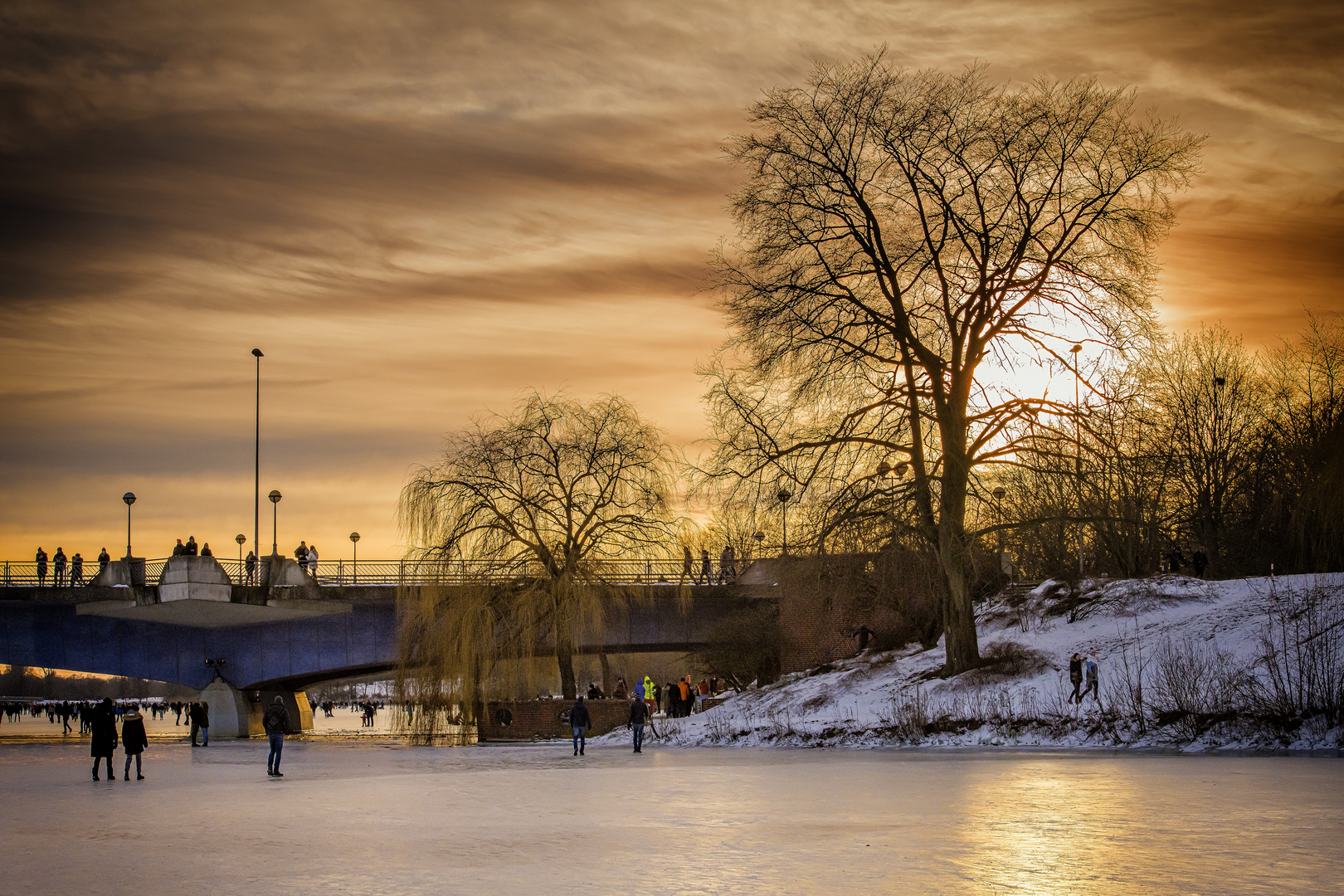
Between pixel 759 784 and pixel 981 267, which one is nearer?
pixel 759 784

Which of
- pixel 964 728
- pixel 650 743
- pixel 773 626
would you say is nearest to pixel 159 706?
pixel 773 626

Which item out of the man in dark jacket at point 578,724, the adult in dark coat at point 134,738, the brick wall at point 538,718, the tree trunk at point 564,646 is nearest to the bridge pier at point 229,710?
the brick wall at point 538,718

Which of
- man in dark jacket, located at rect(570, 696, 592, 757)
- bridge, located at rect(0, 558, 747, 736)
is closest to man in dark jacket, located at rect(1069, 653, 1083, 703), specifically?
man in dark jacket, located at rect(570, 696, 592, 757)

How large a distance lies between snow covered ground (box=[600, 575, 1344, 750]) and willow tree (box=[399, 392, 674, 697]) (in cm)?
498

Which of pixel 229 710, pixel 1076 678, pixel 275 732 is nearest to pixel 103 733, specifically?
pixel 275 732

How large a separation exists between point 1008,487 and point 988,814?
669 inches

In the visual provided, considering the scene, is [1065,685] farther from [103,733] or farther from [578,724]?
[103,733]

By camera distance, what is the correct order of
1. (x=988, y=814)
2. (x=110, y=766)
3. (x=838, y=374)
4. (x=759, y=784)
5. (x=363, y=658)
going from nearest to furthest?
(x=988, y=814), (x=759, y=784), (x=110, y=766), (x=838, y=374), (x=363, y=658)

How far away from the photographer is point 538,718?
41.5m

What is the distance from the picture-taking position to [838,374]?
1254 inches

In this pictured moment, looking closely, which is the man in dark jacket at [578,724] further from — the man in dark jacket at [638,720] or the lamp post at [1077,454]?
the lamp post at [1077,454]

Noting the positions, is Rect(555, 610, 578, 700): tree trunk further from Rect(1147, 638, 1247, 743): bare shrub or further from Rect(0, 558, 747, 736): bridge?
Rect(1147, 638, 1247, 743): bare shrub

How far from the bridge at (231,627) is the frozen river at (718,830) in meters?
24.3

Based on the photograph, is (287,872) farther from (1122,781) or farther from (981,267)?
(981,267)
